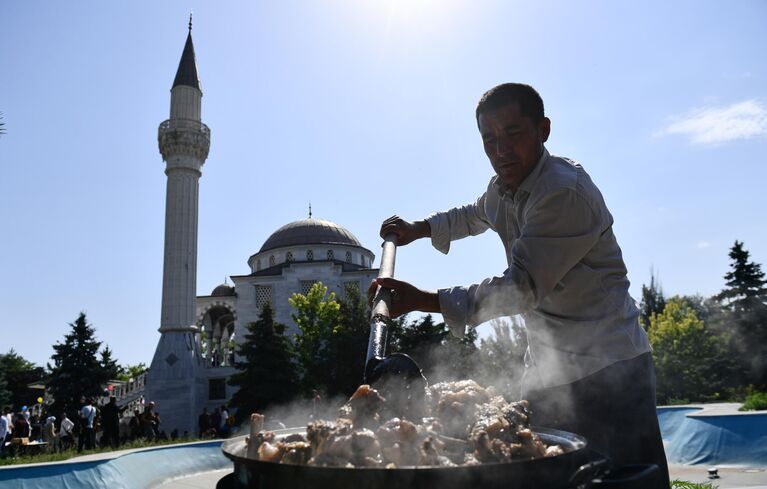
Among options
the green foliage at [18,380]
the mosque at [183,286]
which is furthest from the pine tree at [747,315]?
the green foliage at [18,380]

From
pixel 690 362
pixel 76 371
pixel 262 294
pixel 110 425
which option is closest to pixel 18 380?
pixel 76 371

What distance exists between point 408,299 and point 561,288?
1.85 feet

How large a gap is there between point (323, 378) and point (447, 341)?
23.9 ft

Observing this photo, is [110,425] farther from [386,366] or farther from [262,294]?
[262,294]

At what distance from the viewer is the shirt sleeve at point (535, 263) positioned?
1.59 m

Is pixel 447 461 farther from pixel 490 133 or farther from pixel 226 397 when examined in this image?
pixel 226 397

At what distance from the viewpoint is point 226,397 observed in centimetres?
3130

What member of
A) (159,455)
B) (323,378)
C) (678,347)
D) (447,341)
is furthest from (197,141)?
(678,347)

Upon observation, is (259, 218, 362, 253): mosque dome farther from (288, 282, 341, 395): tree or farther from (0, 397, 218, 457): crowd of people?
(0, 397, 218, 457): crowd of people

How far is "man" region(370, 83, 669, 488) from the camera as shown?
1.63m

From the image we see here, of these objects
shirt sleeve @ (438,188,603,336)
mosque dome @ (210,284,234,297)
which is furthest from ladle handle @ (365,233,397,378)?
mosque dome @ (210,284,234,297)

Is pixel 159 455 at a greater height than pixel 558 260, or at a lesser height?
lesser

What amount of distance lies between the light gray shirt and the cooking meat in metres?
0.27

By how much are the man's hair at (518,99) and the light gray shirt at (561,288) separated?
19 cm
